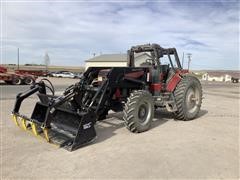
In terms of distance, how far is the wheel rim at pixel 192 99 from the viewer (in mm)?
8039

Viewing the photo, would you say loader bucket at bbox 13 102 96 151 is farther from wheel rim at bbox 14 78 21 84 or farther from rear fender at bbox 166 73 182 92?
wheel rim at bbox 14 78 21 84

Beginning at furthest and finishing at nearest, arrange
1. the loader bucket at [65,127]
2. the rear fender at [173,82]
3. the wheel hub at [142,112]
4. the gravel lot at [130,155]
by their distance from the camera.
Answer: the rear fender at [173,82], the wheel hub at [142,112], the loader bucket at [65,127], the gravel lot at [130,155]

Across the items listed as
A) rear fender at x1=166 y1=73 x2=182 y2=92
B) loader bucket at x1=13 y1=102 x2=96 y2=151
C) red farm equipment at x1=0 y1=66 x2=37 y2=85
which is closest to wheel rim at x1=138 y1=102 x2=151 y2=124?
rear fender at x1=166 y1=73 x2=182 y2=92

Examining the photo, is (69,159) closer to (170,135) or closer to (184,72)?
(170,135)

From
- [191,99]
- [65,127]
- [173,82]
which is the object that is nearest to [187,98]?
[191,99]

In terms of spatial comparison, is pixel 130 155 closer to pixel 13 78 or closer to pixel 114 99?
pixel 114 99

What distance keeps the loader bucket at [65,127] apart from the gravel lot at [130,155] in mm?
172

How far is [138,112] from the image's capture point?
6422mm

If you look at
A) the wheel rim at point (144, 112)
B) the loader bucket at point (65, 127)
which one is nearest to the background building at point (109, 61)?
the wheel rim at point (144, 112)

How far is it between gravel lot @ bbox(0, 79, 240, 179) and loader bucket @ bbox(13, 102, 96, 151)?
0.17 metres

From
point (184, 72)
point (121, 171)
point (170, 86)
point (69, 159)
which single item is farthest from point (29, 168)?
point (184, 72)

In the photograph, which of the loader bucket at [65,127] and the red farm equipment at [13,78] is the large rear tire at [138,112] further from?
the red farm equipment at [13,78]

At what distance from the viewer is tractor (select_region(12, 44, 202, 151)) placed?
5336 mm

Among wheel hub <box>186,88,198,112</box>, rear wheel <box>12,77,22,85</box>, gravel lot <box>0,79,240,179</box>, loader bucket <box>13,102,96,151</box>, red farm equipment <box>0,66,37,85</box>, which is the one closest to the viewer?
gravel lot <box>0,79,240,179</box>
